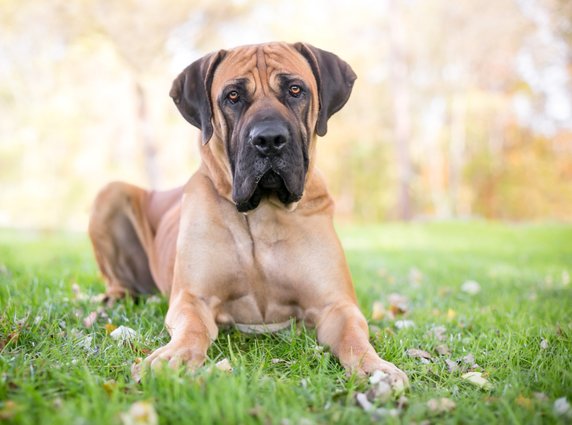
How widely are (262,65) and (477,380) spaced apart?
77.5 inches

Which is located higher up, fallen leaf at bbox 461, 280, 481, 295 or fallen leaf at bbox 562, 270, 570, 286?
fallen leaf at bbox 461, 280, 481, 295

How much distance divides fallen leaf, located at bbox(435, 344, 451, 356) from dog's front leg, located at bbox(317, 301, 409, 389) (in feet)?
1.50

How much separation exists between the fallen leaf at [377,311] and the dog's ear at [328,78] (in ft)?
4.61

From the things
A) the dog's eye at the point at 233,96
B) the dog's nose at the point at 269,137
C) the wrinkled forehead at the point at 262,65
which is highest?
the wrinkled forehead at the point at 262,65

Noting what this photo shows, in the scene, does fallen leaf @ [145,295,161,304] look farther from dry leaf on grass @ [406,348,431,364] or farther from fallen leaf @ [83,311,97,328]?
dry leaf on grass @ [406,348,431,364]

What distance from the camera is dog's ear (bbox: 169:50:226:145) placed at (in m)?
3.22

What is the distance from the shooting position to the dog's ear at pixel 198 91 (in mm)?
3221

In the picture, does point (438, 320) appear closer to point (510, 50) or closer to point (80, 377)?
point (80, 377)

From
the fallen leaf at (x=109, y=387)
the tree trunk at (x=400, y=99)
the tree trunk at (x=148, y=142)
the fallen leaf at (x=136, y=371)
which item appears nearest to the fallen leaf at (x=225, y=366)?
the fallen leaf at (x=136, y=371)

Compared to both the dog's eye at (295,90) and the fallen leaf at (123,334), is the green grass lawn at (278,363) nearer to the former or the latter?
the fallen leaf at (123,334)

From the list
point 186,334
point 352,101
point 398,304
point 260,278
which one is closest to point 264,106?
point 260,278

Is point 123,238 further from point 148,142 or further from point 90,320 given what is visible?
point 148,142

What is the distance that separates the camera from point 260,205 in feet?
10.6

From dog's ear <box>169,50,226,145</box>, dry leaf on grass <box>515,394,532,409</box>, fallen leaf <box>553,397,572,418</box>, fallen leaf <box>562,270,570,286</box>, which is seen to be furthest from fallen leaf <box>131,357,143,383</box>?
fallen leaf <box>562,270,570,286</box>
